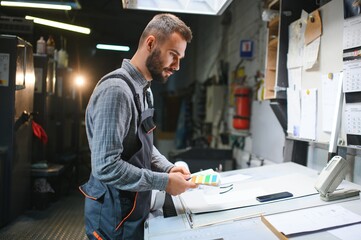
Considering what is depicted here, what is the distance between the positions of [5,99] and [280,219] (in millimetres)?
2794

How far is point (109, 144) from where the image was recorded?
1063 millimetres

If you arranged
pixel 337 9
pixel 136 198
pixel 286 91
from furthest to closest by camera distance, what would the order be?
pixel 286 91, pixel 337 9, pixel 136 198

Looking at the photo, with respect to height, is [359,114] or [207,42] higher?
[207,42]

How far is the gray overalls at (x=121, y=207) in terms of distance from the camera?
1.20 m

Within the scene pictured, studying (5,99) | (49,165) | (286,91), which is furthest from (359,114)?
(49,165)

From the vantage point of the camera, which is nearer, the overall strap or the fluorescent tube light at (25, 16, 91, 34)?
the overall strap

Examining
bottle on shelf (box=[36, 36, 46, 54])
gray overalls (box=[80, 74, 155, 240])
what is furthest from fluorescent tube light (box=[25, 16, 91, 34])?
gray overalls (box=[80, 74, 155, 240])

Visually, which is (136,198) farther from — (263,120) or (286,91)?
(263,120)

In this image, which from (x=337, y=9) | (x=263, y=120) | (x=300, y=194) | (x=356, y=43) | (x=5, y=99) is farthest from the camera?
(x=263, y=120)

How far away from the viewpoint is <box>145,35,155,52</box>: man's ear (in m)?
1.25

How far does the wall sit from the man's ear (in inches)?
69.2

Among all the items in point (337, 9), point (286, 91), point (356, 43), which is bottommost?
point (286, 91)

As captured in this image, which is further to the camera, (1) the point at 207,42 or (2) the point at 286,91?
(1) the point at 207,42

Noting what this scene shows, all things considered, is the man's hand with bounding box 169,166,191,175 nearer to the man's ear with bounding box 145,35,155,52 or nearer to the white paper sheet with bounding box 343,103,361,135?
the man's ear with bounding box 145,35,155,52
